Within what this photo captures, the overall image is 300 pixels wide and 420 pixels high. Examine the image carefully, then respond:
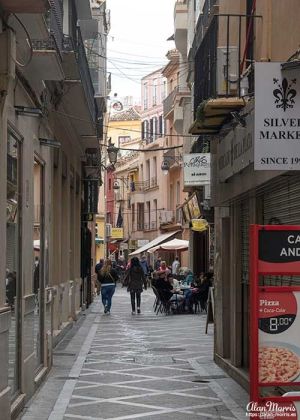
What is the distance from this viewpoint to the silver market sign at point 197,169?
77.0ft

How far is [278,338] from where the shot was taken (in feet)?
19.6

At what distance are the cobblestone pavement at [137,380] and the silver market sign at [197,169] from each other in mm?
5743

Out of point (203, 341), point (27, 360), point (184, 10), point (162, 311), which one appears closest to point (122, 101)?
A: point (184, 10)

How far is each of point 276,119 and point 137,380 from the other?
18.1 ft

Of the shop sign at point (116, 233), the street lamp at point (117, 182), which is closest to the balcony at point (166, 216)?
the shop sign at point (116, 233)

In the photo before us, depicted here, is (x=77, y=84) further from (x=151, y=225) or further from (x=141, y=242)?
(x=141, y=242)

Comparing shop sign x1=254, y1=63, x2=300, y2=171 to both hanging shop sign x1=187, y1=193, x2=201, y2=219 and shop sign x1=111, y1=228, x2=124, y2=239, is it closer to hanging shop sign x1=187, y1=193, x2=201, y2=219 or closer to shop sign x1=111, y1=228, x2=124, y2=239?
hanging shop sign x1=187, y1=193, x2=201, y2=219

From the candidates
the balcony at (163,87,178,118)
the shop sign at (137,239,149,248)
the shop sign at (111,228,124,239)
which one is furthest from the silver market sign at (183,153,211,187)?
the shop sign at (111,228,124,239)

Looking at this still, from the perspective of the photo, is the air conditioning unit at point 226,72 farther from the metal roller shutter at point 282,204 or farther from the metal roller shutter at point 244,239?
the metal roller shutter at point 282,204

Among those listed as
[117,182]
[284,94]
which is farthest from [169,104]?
[284,94]

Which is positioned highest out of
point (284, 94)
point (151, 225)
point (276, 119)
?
point (151, 225)

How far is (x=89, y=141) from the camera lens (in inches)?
858

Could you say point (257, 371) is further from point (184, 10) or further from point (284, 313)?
point (184, 10)

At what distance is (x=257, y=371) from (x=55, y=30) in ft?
25.4
